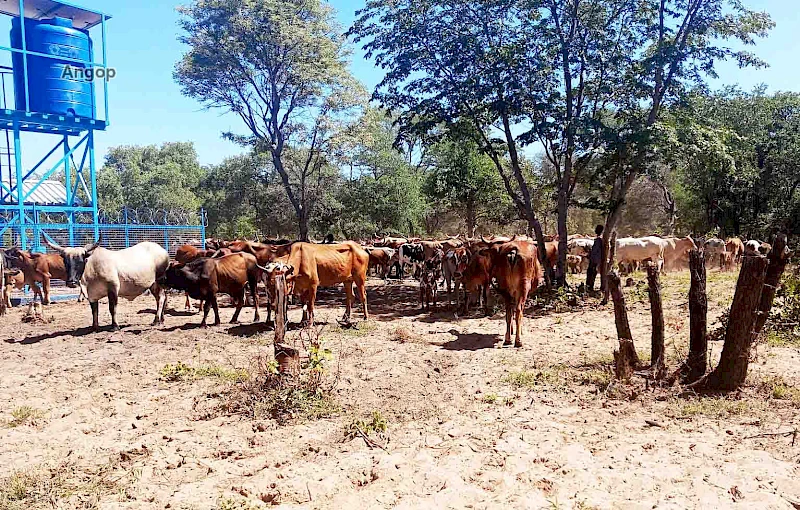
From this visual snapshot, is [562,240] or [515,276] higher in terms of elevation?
[562,240]

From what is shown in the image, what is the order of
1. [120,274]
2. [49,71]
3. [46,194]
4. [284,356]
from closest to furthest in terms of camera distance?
[284,356]
[120,274]
[49,71]
[46,194]

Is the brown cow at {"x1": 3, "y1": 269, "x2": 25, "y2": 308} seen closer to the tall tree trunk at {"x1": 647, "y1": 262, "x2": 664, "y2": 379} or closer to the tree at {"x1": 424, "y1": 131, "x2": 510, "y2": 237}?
the tall tree trunk at {"x1": 647, "y1": 262, "x2": 664, "y2": 379}

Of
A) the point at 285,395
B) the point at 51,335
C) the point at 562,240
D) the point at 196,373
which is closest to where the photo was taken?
the point at 285,395

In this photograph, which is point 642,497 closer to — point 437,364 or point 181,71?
point 437,364

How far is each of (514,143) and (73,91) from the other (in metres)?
14.3

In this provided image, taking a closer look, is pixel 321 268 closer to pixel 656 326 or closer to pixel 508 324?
pixel 508 324

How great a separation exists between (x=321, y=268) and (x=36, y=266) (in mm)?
9481

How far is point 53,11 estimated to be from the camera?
19.2 m

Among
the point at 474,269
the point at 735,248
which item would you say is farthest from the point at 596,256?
the point at 735,248

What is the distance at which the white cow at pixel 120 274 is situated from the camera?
11555 mm

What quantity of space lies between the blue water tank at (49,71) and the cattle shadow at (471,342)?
15.4m

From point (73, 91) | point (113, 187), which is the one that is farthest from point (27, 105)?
point (113, 187)

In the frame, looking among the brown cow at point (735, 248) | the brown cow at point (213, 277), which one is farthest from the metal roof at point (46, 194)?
the brown cow at point (735, 248)

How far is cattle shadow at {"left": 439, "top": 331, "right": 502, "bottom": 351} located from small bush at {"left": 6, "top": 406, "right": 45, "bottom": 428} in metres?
6.13
